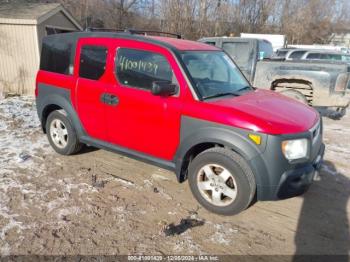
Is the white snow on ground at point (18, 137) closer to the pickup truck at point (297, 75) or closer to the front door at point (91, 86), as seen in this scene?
the front door at point (91, 86)

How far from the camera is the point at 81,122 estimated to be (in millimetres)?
4797

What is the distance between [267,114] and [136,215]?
188cm

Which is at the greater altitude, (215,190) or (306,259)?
(215,190)

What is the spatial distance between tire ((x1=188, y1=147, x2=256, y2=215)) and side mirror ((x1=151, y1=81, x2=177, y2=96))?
2.65 ft

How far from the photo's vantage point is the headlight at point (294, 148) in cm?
327

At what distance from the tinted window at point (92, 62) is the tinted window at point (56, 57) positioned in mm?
294

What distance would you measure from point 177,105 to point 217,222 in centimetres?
142

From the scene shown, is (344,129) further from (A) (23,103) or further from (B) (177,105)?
(A) (23,103)

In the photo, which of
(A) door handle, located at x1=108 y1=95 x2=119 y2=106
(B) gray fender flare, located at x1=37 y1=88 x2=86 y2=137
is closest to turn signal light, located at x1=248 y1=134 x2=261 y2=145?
(A) door handle, located at x1=108 y1=95 x2=119 y2=106

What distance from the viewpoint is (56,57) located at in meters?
5.02

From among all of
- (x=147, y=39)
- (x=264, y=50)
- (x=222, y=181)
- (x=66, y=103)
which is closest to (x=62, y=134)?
(x=66, y=103)

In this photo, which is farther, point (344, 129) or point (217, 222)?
point (344, 129)

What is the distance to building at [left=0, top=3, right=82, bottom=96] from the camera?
1108 cm

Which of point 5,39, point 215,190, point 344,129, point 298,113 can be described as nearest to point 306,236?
point 215,190
